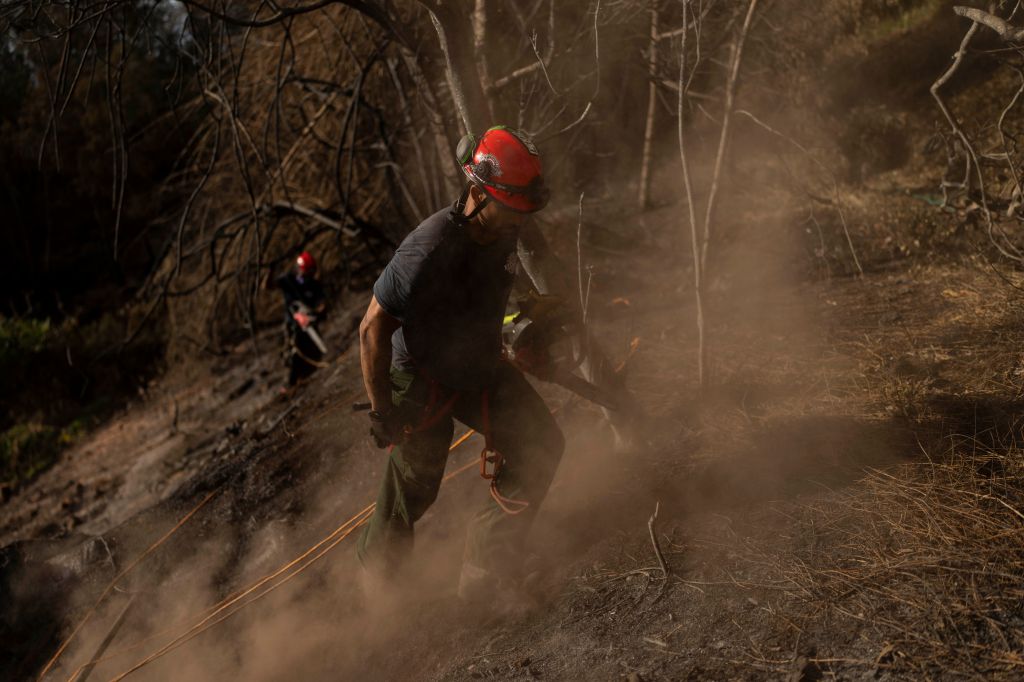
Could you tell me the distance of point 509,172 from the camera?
275 cm

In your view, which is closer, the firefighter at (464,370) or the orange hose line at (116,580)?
the firefighter at (464,370)

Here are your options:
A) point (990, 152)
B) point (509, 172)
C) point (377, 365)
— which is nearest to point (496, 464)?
point (377, 365)

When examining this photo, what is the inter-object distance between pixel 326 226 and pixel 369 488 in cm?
478

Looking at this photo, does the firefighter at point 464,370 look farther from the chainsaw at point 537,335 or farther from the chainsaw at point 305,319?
the chainsaw at point 305,319

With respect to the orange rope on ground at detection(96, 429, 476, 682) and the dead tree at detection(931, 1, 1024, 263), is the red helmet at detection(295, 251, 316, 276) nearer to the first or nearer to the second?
the orange rope on ground at detection(96, 429, 476, 682)

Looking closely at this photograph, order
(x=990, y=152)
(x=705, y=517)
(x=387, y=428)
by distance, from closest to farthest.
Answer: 1. (x=387, y=428)
2. (x=705, y=517)
3. (x=990, y=152)

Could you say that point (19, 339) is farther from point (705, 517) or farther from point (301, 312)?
point (705, 517)

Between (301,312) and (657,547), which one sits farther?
(301,312)

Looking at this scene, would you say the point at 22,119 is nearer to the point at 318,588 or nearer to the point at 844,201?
the point at 318,588

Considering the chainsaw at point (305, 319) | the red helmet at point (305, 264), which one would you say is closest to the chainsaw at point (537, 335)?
the chainsaw at point (305, 319)

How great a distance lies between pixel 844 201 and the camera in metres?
6.73

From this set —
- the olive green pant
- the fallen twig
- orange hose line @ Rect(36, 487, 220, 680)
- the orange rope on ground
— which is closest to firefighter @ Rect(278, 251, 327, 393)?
orange hose line @ Rect(36, 487, 220, 680)

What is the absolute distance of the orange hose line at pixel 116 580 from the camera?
436 cm

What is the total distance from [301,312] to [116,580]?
329 centimetres
